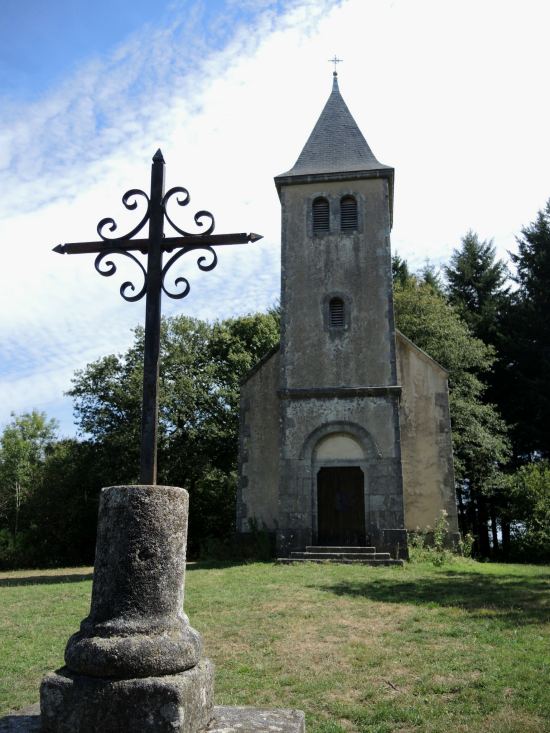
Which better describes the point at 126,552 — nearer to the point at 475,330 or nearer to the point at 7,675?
the point at 7,675

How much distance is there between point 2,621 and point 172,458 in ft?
55.9

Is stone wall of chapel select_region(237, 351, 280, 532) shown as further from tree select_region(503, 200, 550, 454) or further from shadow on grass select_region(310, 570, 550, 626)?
tree select_region(503, 200, 550, 454)

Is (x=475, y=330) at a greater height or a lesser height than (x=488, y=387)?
greater

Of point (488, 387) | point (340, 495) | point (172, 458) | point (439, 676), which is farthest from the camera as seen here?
point (488, 387)

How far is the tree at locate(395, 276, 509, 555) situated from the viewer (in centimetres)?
2388

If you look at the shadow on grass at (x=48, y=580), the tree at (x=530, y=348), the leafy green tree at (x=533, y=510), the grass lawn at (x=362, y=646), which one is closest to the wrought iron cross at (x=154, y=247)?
the grass lawn at (x=362, y=646)

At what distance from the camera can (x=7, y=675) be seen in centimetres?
635

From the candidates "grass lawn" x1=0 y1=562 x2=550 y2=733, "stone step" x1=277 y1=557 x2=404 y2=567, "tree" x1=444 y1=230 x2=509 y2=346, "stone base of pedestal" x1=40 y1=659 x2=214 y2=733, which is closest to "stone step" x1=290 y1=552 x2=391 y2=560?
"stone step" x1=277 y1=557 x2=404 y2=567

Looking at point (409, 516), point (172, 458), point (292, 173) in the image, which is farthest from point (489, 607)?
point (172, 458)

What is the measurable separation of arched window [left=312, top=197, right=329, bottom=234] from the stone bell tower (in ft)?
0.10

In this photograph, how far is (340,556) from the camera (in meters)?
15.3

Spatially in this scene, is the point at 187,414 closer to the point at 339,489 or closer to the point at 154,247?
the point at 339,489

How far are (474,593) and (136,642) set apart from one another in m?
8.29

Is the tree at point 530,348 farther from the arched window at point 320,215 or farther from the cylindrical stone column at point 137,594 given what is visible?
the cylindrical stone column at point 137,594
